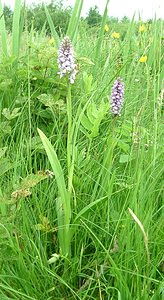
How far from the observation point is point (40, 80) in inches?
61.0

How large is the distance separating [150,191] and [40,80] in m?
0.68

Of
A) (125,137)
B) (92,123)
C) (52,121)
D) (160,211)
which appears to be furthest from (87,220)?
(52,121)

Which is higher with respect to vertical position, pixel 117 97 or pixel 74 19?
pixel 74 19

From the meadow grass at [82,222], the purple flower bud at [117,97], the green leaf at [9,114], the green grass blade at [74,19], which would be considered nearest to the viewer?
the meadow grass at [82,222]

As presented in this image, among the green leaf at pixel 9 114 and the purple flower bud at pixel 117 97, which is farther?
the green leaf at pixel 9 114

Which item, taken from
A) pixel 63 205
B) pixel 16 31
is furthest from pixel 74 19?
pixel 63 205

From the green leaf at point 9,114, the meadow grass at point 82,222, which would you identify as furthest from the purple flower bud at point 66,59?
the green leaf at point 9,114

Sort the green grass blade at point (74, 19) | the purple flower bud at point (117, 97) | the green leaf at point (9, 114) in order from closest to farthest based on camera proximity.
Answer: the purple flower bud at point (117, 97) → the green leaf at point (9, 114) → the green grass blade at point (74, 19)

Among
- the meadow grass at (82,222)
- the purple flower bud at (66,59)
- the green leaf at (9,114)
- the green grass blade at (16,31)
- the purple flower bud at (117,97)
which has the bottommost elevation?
the meadow grass at (82,222)

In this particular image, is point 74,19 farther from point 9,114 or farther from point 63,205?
A: point 63,205

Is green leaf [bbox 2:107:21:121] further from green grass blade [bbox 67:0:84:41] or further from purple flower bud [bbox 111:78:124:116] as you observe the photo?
green grass blade [bbox 67:0:84:41]

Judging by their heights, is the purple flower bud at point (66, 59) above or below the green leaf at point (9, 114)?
above

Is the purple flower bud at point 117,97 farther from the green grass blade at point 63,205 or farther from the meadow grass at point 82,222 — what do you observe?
the green grass blade at point 63,205

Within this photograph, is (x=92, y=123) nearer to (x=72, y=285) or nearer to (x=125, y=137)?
(x=125, y=137)
